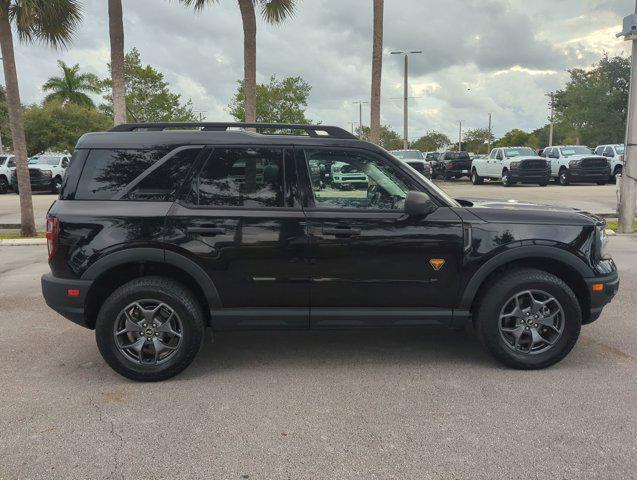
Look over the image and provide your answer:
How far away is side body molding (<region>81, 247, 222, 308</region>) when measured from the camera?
3.79 m

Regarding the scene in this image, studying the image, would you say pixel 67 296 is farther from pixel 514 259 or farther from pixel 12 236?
pixel 12 236

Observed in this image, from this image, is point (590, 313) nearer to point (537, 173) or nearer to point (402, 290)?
point (402, 290)

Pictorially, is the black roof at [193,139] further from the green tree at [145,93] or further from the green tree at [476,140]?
the green tree at [476,140]

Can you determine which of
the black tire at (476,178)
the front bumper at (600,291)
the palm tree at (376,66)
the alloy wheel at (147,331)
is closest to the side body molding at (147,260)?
the alloy wheel at (147,331)

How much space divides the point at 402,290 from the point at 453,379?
76 centimetres

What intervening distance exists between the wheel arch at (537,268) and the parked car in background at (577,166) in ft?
75.1

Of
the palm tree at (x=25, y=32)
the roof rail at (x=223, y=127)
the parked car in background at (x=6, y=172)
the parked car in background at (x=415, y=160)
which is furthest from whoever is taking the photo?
the parked car in background at (x=6, y=172)

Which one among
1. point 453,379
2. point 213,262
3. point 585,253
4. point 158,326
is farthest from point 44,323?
point 585,253

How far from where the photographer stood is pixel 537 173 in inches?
959

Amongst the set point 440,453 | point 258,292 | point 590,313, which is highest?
point 258,292

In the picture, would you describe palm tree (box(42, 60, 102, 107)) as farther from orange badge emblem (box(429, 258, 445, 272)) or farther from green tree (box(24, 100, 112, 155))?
orange badge emblem (box(429, 258, 445, 272))

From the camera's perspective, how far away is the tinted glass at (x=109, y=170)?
3.89 m

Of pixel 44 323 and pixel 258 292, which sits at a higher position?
pixel 258 292

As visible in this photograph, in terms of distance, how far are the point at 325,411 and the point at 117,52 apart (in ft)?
32.9
